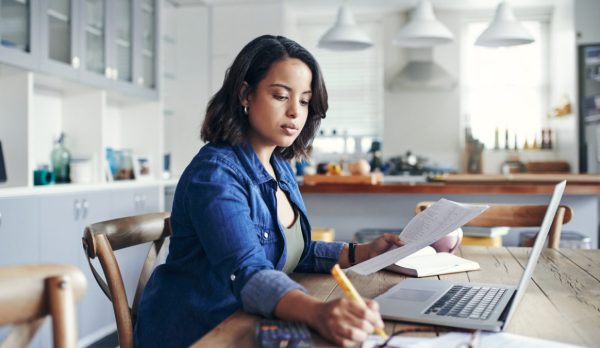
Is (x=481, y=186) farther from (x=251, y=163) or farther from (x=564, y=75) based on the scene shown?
(x=564, y=75)

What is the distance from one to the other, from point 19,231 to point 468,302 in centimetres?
222

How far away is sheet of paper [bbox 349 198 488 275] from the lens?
1.16 meters

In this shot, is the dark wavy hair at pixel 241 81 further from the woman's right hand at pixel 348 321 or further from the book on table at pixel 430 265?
the woman's right hand at pixel 348 321

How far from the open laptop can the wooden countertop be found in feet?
6.69

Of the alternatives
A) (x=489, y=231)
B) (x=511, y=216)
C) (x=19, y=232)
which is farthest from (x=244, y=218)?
(x=489, y=231)

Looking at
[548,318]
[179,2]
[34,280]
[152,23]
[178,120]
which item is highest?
[179,2]

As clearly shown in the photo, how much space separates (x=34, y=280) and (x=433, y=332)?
0.56 meters

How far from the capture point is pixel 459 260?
152 cm

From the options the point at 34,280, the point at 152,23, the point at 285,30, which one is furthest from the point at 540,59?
the point at 34,280

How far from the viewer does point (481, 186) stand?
3252 millimetres

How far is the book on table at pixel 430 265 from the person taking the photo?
140 centimetres

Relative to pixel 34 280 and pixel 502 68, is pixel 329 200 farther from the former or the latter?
pixel 502 68

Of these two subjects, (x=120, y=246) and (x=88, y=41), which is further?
(x=88, y=41)

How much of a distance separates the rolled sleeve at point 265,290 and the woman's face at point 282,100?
43cm
